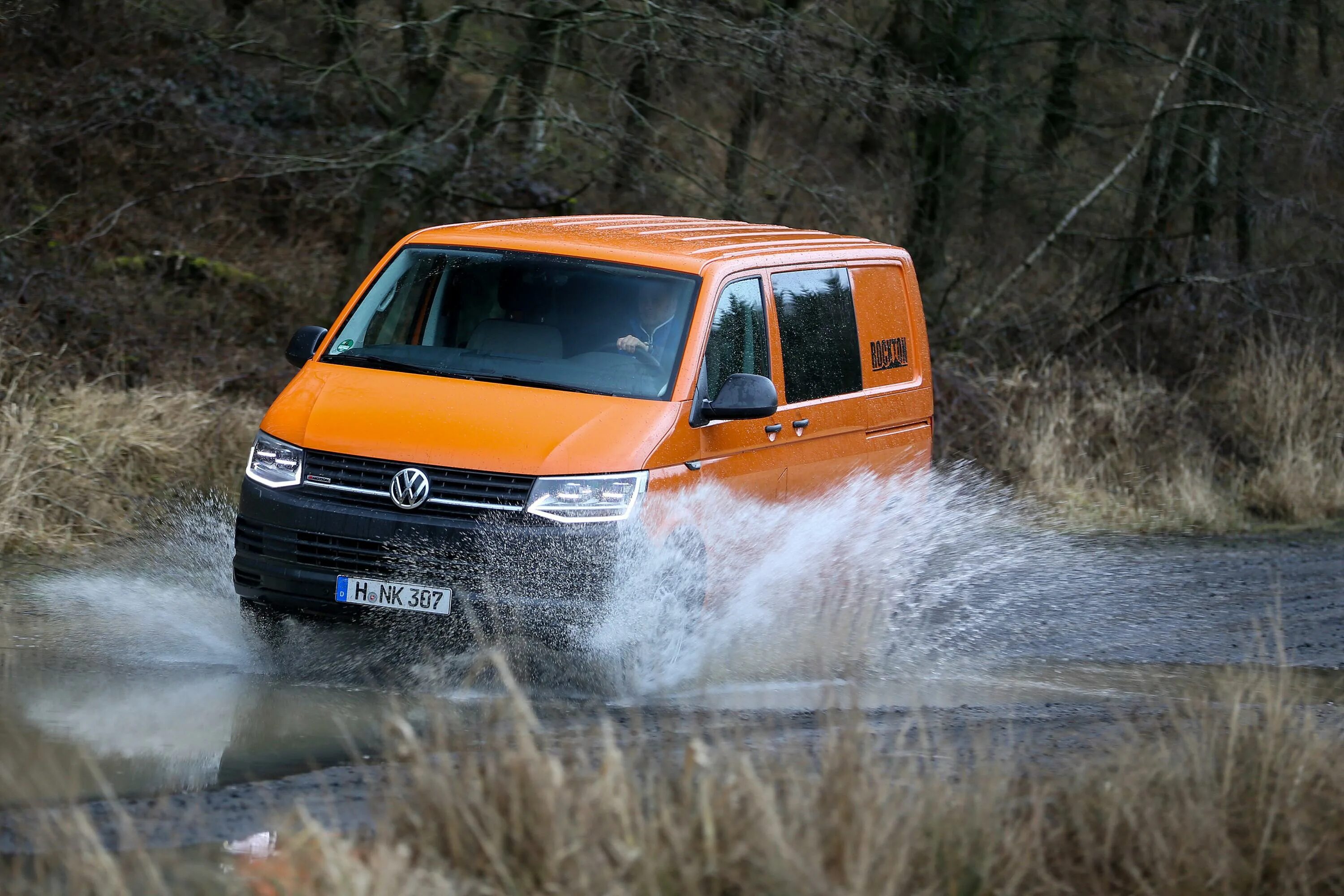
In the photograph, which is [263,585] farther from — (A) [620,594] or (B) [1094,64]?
(B) [1094,64]

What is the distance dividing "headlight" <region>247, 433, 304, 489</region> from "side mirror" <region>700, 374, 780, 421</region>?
168 centimetres

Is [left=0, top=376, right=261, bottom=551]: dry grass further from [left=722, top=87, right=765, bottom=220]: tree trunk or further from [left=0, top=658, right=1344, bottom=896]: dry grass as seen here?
[left=0, top=658, right=1344, bottom=896]: dry grass

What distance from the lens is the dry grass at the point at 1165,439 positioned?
1344 centimetres

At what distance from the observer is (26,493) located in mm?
9086

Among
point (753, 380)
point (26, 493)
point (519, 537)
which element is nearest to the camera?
point (519, 537)

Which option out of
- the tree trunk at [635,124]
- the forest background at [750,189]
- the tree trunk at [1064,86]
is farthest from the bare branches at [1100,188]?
the tree trunk at [635,124]

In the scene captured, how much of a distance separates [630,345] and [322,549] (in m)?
1.62

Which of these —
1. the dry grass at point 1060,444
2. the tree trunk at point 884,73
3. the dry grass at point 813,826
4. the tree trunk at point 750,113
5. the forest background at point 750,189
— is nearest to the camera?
the dry grass at point 813,826

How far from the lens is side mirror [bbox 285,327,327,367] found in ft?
24.1

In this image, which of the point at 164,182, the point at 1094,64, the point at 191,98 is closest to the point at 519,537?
the point at 164,182

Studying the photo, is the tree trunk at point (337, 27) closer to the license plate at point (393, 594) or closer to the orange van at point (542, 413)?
the orange van at point (542, 413)

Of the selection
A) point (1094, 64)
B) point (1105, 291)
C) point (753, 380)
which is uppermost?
point (1094, 64)

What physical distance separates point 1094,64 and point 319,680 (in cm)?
1557

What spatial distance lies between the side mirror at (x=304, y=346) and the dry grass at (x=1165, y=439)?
285 inches
